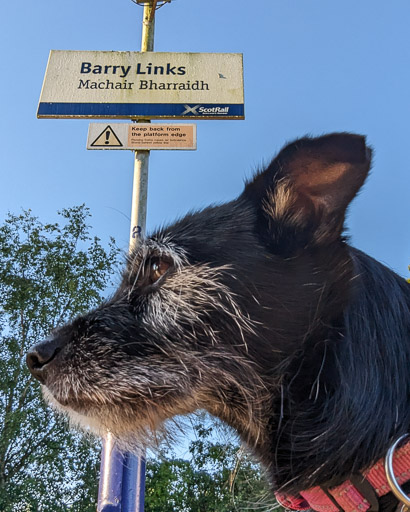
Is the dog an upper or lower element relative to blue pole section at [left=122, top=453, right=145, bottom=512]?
upper

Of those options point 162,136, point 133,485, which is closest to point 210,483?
point 133,485

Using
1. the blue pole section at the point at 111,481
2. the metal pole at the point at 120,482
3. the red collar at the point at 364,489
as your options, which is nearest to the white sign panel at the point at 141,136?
the metal pole at the point at 120,482

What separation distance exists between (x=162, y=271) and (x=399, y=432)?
1024mm

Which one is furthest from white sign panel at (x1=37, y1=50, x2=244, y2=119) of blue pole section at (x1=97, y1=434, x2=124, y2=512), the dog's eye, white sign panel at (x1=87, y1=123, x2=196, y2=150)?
blue pole section at (x1=97, y1=434, x2=124, y2=512)

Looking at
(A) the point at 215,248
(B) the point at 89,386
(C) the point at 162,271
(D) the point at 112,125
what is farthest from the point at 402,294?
(D) the point at 112,125

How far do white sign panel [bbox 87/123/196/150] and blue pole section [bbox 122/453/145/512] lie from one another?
2.49 meters

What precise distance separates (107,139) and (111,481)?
8.77ft

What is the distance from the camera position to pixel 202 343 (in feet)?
5.38

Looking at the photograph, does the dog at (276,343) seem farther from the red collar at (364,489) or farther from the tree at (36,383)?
the tree at (36,383)

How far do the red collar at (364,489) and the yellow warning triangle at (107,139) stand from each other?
328cm

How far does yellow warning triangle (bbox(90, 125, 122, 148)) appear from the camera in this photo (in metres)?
3.95

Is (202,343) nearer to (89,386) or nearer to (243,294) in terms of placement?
(243,294)

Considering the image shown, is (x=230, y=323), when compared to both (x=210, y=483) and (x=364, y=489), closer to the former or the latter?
(x=364, y=489)

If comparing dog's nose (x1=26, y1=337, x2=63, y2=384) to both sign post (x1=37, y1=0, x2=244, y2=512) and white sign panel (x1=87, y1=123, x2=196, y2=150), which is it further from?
white sign panel (x1=87, y1=123, x2=196, y2=150)
